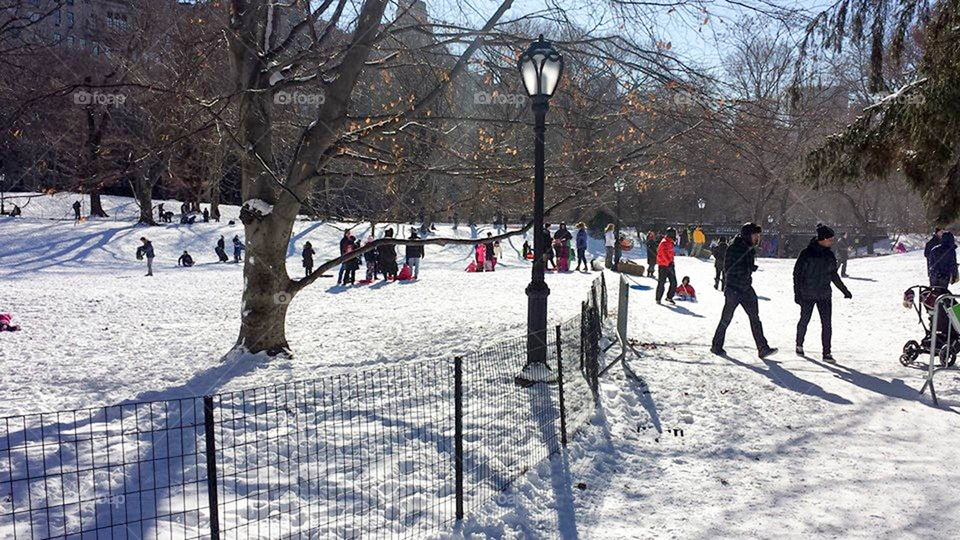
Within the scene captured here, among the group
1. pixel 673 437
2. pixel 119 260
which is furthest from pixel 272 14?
pixel 119 260

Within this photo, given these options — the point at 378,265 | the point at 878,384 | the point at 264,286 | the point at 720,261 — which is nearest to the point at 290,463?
the point at 264,286

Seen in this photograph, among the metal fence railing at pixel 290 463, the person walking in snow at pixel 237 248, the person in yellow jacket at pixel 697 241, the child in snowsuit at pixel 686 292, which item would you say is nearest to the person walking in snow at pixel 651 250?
the child in snowsuit at pixel 686 292

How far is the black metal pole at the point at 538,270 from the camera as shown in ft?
22.8

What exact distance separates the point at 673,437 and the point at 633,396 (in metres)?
1.20

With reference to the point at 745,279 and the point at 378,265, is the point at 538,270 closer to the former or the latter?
the point at 745,279

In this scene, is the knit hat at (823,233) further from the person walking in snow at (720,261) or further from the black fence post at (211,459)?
the person walking in snow at (720,261)

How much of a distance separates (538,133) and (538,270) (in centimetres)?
160

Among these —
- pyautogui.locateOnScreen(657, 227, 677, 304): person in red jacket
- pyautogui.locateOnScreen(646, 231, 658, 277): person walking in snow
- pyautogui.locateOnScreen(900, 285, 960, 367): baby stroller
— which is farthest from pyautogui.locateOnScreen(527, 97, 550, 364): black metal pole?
pyautogui.locateOnScreen(646, 231, 658, 277): person walking in snow

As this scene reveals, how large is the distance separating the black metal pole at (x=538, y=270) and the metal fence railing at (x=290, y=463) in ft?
1.40

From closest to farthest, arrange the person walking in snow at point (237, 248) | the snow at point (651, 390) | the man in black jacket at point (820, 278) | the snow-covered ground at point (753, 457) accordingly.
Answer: the snow-covered ground at point (753, 457) < the snow at point (651, 390) < the man in black jacket at point (820, 278) < the person walking in snow at point (237, 248)

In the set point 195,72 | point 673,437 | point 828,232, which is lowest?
point 673,437

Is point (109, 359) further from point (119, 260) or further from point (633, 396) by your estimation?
point (119, 260)

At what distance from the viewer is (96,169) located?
26.2ft

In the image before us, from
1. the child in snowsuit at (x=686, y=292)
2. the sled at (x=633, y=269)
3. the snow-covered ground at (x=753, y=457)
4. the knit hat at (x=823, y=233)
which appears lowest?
the snow-covered ground at (x=753, y=457)
